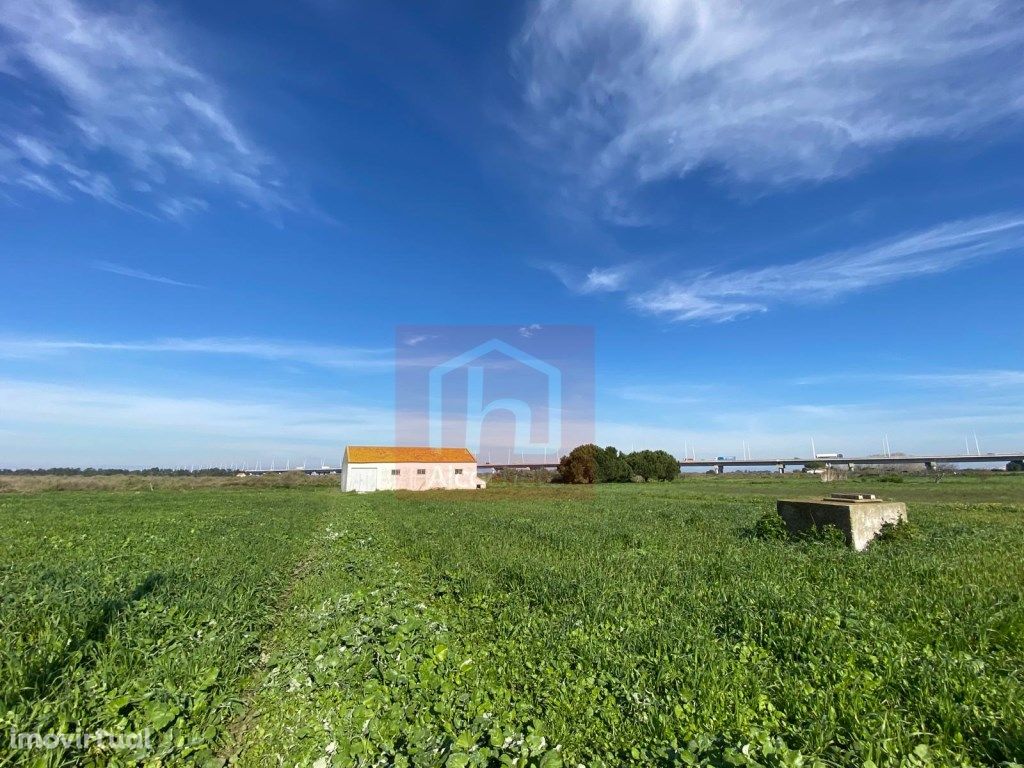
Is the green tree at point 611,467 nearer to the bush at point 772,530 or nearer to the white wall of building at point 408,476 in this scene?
the white wall of building at point 408,476

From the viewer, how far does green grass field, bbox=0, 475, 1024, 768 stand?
12.6 feet

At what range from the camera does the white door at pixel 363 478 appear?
49.5 m

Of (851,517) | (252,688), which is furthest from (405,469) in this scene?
(252,688)

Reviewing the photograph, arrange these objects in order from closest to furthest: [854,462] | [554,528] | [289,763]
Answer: [289,763] → [554,528] → [854,462]

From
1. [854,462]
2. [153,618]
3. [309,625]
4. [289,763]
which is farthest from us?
[854,462]

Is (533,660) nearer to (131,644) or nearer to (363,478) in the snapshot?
(131,644)

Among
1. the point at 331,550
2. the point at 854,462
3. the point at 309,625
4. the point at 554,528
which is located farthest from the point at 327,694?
the point at 854,462

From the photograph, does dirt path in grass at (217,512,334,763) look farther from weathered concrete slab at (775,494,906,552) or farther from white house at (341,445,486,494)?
white house at (341,445,486,494)

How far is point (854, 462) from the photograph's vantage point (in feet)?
379

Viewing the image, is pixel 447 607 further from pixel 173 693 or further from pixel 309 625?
pixel 173 693

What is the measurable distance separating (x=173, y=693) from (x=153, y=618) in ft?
7.38

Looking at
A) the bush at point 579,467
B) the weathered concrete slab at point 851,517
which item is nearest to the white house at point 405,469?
the bush at point 579,467

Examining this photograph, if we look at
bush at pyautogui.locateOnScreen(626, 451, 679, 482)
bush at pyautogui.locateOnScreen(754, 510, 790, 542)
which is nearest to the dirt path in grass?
bush at pyautogui.locateOnScreen(754, 510, 790, 542)

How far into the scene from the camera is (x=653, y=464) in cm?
7612
